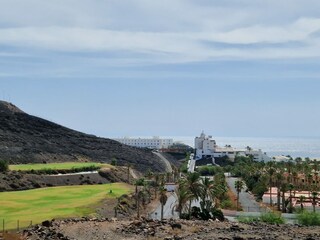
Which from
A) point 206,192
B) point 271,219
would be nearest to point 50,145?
point 206,192

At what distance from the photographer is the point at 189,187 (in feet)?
206

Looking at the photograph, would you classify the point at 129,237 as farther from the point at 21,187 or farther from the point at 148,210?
the point at 21,187

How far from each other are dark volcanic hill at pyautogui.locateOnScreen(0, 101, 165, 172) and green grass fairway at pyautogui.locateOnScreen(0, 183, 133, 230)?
41.7 metres

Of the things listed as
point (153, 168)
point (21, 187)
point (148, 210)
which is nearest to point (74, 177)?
point (21, 187)

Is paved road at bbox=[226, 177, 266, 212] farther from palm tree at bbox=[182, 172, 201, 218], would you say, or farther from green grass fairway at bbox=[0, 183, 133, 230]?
palm tree at bbox=[182, 172, 201, 218]

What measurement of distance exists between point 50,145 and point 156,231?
113m

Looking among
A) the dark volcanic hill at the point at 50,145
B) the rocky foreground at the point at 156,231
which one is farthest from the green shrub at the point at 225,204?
the dark volcanic hill at the point at 50,145

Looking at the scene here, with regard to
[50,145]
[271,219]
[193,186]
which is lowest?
[271,219]

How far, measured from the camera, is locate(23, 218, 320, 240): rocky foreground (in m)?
49.4

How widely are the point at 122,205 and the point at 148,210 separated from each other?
4.37 m

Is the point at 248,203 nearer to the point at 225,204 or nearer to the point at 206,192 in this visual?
the point at 225,204

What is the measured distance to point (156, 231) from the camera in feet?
169

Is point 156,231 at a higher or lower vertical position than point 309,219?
lower

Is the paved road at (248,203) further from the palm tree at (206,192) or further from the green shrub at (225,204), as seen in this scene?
the palm tree at (206,192)
